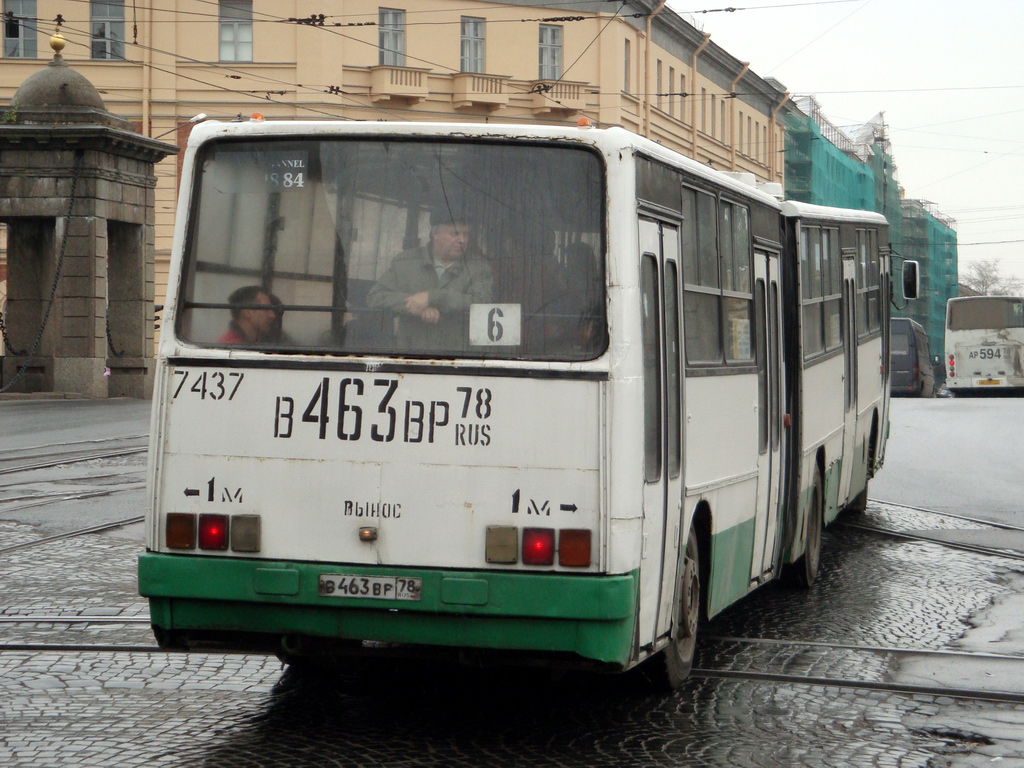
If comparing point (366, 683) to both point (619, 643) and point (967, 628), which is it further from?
point (967, 628)

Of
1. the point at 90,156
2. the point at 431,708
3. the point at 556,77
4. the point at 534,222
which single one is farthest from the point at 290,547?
the point at 556,77

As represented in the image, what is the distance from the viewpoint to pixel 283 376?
6090 mm

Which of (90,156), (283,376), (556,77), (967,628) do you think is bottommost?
(967,628)

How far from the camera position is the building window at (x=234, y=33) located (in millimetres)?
50188

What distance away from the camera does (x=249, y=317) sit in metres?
6.22

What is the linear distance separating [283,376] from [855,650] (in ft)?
11.6

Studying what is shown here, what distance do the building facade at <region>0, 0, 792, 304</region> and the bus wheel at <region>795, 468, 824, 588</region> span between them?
3687 cm

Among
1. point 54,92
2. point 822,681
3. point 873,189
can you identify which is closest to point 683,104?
point 54,92

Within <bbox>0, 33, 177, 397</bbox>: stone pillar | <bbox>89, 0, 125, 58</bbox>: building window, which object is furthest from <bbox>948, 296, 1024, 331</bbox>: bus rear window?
<bbox>0, 33, 177, 397</bbox>: stone pillar

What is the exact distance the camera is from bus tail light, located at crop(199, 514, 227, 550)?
19.9ft

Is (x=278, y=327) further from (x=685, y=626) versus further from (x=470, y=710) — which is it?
(x=685, y=626)

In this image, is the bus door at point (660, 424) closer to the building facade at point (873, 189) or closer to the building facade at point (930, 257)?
the building facade at point (873, 189)

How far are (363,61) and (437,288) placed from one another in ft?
153

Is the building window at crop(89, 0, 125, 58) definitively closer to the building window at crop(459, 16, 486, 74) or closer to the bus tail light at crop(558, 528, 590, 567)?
the building window at crop(459, 16, 486, 74)
